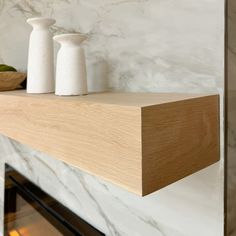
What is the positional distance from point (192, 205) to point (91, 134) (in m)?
0.32

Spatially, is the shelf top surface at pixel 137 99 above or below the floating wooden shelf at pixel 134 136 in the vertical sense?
above

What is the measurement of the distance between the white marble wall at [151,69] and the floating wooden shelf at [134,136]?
0.31 ft

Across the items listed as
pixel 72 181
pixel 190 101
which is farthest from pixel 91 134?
pixel 72 181

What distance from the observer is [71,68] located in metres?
0.70

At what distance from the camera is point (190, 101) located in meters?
0.51

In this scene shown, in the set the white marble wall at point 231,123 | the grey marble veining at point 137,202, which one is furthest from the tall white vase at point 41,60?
the white marble wall at point 231,123

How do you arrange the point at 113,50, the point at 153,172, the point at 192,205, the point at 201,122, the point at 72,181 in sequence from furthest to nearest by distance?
the point at 72,181 < the point at 113,50 < the point at 192,205 < the point at 201,122 < the point at 153,172

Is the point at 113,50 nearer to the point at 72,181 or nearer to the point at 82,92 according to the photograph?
the point at 82,92

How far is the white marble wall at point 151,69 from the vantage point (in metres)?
0.60

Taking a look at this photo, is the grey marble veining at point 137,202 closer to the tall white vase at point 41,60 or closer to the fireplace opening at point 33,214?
the fireplace opening at point 33,214

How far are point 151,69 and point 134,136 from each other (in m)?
0.34

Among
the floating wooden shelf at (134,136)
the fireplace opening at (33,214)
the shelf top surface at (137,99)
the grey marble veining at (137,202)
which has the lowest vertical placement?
the fireplace opening at (33,214)

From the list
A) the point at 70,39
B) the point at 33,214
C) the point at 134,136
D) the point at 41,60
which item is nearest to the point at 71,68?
the point at 70,39

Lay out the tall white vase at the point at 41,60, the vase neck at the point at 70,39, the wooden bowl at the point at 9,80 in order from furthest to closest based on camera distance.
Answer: the wooden bowl at the point at 9,80 < the tall white vase at the point at 41,60 < the vase neck at the point at 70,39
